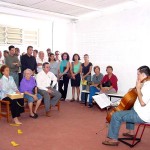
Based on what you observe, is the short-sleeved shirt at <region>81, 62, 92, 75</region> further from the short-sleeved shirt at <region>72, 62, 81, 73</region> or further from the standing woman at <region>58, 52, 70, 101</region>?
the standing woman at <region>58, 52, 70, 101</region>

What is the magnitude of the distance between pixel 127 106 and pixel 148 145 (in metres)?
0.69

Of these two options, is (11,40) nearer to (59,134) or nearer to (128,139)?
(59,134)

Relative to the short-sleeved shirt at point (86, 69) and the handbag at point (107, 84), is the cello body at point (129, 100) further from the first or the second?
the short-sleeved shirt at point (86, 69)

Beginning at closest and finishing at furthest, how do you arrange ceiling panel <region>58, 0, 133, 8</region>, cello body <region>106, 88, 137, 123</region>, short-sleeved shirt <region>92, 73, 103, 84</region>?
cello body <region>106, 88, 137, 123</region> → ceiling panel <region>58, 0, 133, 8</region> → short-sleeved shirt <region>92, 73, 103, 84</region>

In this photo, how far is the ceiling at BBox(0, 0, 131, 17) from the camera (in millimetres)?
6121

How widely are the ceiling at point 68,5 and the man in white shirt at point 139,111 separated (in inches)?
131

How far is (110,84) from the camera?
6.31 meters

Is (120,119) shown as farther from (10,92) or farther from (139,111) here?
(10,92)

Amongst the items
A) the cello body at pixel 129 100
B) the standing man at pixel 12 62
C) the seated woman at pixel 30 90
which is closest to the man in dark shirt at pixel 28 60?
the standing man at pixel 12 62

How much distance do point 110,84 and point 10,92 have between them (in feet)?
8.78

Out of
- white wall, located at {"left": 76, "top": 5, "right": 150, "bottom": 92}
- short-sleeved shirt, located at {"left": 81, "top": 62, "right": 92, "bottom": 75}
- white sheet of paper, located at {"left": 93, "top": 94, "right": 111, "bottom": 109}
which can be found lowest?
white sheet of paper, located at {"left": 93, "top": 94, "right": 111, "bottom": 109}

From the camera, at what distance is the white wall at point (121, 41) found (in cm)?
617

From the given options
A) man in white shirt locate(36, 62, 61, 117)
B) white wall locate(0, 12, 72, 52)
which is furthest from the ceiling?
man in white shirt locate(36, 62, 61, 117)

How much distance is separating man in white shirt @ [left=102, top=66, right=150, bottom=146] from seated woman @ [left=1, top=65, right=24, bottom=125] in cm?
195
